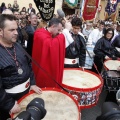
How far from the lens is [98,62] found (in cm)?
491

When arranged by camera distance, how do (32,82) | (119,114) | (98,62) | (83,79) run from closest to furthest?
(119,114) < (32,82) < (83,79) < (98,62)

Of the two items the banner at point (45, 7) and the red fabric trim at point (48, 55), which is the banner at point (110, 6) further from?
the red fabric trim at point (48, 55)

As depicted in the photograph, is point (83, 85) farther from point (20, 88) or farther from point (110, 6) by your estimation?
point (110, 6)

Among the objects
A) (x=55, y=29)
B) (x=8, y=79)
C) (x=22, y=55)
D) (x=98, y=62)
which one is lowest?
(x=98, y=62)

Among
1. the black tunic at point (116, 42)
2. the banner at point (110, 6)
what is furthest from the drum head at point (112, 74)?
the banner at point (110, 6)

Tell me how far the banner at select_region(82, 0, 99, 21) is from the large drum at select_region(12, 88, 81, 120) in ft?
15.6

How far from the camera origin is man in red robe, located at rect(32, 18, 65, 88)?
2750 mm

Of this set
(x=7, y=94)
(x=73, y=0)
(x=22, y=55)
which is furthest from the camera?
(x=73, y=0)

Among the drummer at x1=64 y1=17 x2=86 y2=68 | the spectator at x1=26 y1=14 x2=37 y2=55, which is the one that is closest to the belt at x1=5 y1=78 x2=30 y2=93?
the drummer at x1=64 y1=17 x2=86 y2=68

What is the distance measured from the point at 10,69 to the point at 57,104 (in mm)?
658

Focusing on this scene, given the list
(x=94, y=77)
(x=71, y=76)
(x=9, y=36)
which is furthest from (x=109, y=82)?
(x=9, y=36)

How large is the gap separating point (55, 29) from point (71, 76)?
788 millimetres

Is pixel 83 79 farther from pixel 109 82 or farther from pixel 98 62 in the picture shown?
pixel 98 62

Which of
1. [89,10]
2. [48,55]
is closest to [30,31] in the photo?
[48,55]
